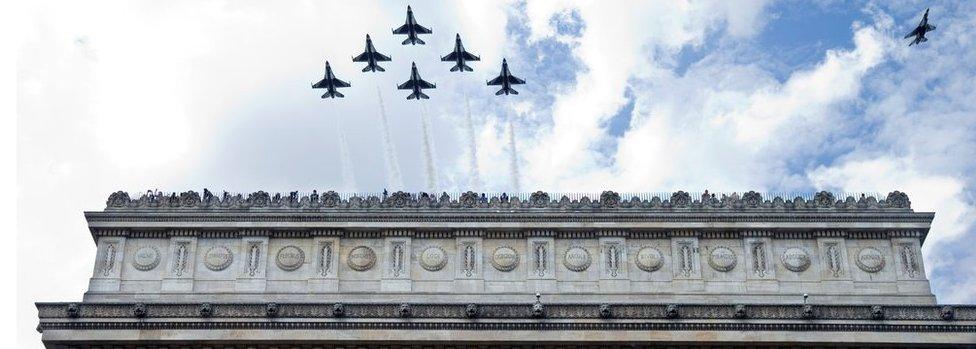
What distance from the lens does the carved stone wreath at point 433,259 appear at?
51469 millimetres

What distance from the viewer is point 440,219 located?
171 ft

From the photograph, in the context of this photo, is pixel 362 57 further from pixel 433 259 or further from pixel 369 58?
pixel 433 259

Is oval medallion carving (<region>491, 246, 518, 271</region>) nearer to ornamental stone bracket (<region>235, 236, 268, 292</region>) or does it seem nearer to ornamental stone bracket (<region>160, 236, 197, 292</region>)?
ornamental stone bracket (<region>235, 236, 268, 292</region>)

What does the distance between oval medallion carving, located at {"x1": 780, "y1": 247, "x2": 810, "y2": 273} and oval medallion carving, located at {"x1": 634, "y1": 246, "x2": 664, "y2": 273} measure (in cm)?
461

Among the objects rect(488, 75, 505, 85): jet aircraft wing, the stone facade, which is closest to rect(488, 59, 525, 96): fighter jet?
rect(488, 75, 505, 85): jet aircraft wing

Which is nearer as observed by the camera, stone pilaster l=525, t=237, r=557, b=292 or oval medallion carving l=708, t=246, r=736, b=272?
stone pilaster l=525, t=237, r=557, b=292

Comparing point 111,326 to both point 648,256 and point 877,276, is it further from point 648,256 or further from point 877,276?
point 877,276

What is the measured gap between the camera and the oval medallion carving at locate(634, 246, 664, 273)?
51.3 metres

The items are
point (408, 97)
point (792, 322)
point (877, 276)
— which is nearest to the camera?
point (792, 322)

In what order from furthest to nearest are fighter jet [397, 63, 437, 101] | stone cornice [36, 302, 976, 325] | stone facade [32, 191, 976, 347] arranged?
fighter jet [397, 63, 437, 101], stone facade [32, 191, 976, 347], stone cornice [36, 302, 976, 325]

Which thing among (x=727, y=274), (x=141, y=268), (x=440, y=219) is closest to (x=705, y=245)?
(x=727, y=274)

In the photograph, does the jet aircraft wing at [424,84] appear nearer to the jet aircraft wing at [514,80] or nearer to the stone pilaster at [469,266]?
the jet aircraft wing at [514,80]

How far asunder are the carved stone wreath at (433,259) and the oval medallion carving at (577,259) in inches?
180

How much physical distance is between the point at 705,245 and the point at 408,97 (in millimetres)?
28633
